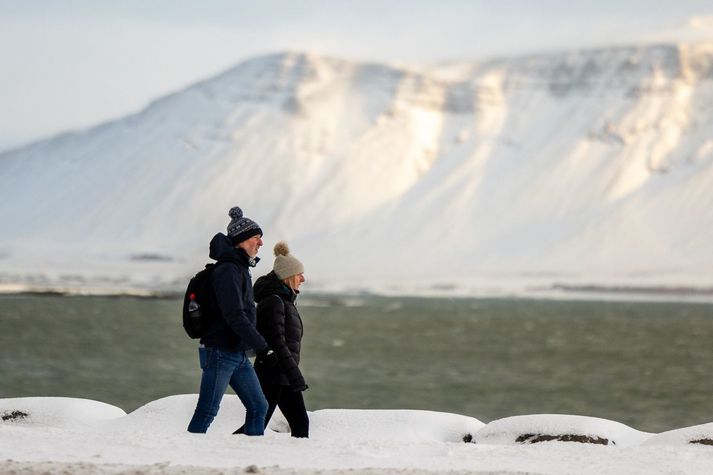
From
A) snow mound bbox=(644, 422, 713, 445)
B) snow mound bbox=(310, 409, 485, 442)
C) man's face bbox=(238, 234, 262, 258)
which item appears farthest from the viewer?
snow mound bbox=(310, 409, 485, 442)

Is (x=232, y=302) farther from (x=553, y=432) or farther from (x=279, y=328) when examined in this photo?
(x=553, y=432)

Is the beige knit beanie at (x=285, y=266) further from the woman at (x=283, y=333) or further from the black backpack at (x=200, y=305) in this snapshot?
the black backpack at (x=200, y=305)

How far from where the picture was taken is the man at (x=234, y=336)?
11672 millimetres

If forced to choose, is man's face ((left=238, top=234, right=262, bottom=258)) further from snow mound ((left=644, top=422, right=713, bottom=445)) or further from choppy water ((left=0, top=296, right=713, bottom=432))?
choppy water ((left=0, top=296, right=713, bottom=432))

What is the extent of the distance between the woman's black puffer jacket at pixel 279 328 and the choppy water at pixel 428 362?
25439mm

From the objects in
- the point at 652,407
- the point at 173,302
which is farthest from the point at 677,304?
the point at 652,407

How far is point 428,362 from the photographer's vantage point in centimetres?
6344

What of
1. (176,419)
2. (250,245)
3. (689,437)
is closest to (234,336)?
(250,245)

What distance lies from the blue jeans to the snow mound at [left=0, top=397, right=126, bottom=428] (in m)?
2.70

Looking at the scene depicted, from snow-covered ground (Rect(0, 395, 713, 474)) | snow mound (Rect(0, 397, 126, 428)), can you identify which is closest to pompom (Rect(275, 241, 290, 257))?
snow-covered ground (Rect(0, 395, 713, 474))

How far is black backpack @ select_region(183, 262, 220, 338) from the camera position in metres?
11.8

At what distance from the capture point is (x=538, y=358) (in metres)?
68.1

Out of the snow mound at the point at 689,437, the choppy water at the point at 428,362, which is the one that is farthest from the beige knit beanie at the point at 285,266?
the choppy water at the point at 428,362

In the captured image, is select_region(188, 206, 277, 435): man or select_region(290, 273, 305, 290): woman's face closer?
select_region(188, 206, 277, 435): man
